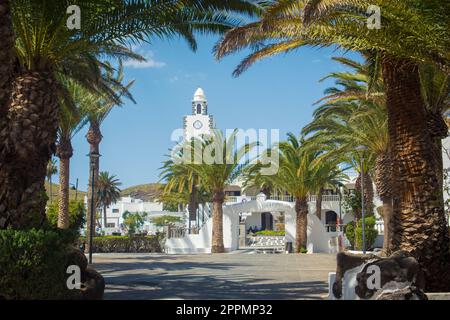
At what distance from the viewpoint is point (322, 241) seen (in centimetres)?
3578

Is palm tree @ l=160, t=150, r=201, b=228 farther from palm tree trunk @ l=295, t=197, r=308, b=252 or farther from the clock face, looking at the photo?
the clock face

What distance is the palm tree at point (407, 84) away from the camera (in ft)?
33.0

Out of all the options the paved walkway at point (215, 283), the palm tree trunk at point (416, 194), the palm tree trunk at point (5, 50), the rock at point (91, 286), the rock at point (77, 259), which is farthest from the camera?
the paved walkway at point (215, 283)

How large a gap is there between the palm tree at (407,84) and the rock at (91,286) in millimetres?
5229

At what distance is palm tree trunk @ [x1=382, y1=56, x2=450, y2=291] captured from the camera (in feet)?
34.2

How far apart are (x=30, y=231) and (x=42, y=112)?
2.99m

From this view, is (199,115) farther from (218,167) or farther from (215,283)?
(215,283)

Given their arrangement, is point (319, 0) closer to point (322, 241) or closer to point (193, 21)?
point (193, 21)

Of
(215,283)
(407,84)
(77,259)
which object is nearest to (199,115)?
(215,283)

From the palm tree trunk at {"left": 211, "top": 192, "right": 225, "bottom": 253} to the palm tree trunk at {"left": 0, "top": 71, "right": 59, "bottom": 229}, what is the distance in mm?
23116

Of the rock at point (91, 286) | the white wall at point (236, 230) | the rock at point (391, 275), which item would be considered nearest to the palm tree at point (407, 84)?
the rock at point (391, 275)

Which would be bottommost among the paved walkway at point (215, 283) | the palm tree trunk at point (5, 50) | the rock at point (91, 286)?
the paved walkway at point (215, 283)

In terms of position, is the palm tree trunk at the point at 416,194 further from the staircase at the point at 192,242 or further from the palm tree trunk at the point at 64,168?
the staircase at the point at 192,242
